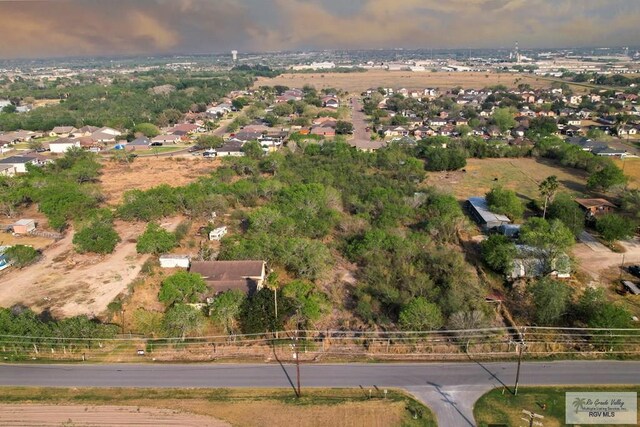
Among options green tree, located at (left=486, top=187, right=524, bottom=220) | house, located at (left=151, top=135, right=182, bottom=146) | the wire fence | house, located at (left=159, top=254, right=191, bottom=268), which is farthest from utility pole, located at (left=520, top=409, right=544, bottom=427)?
house, located at (left=151, top=135, right=182, bottom=146)

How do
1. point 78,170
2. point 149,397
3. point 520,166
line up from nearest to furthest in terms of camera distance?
point 149,397, point 78,170, point 520,166

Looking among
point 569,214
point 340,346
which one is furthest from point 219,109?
point 340,346

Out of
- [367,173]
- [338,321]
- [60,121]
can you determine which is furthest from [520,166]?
[60,121]

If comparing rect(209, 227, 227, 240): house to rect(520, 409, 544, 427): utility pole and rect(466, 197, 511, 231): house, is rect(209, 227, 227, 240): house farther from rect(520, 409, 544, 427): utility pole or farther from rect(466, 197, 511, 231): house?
rect(520, 409, 544, 427): utility pole

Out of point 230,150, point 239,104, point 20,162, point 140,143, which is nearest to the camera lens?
point 20,162

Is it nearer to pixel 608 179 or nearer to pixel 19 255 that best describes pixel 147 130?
pixel 19 255

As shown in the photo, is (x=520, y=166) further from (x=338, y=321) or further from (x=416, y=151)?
(x=338, y=321)
